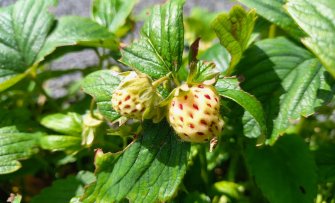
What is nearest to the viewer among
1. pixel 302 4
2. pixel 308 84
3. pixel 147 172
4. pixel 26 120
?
pixel 302 4

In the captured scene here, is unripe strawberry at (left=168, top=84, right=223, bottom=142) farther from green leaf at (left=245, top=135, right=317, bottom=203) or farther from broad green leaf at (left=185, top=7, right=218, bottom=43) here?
broad green leaf at (left=185, top=7, right=218, bottom=43)

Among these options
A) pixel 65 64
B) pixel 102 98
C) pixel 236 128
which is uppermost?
pixel 102 98

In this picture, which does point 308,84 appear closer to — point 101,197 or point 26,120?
point 101,197

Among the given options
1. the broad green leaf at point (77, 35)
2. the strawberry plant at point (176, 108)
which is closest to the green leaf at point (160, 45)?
the strawberry plant at point (176, 108)

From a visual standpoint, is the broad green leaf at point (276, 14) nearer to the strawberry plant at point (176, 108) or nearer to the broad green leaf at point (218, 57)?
the strawberry plant at point (176, 108)

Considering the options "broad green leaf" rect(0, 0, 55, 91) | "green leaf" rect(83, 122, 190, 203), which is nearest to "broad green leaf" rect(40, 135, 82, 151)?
"broad green leaf" rect(0, 0, 55, 91)

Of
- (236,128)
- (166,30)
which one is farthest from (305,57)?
(166,30)
